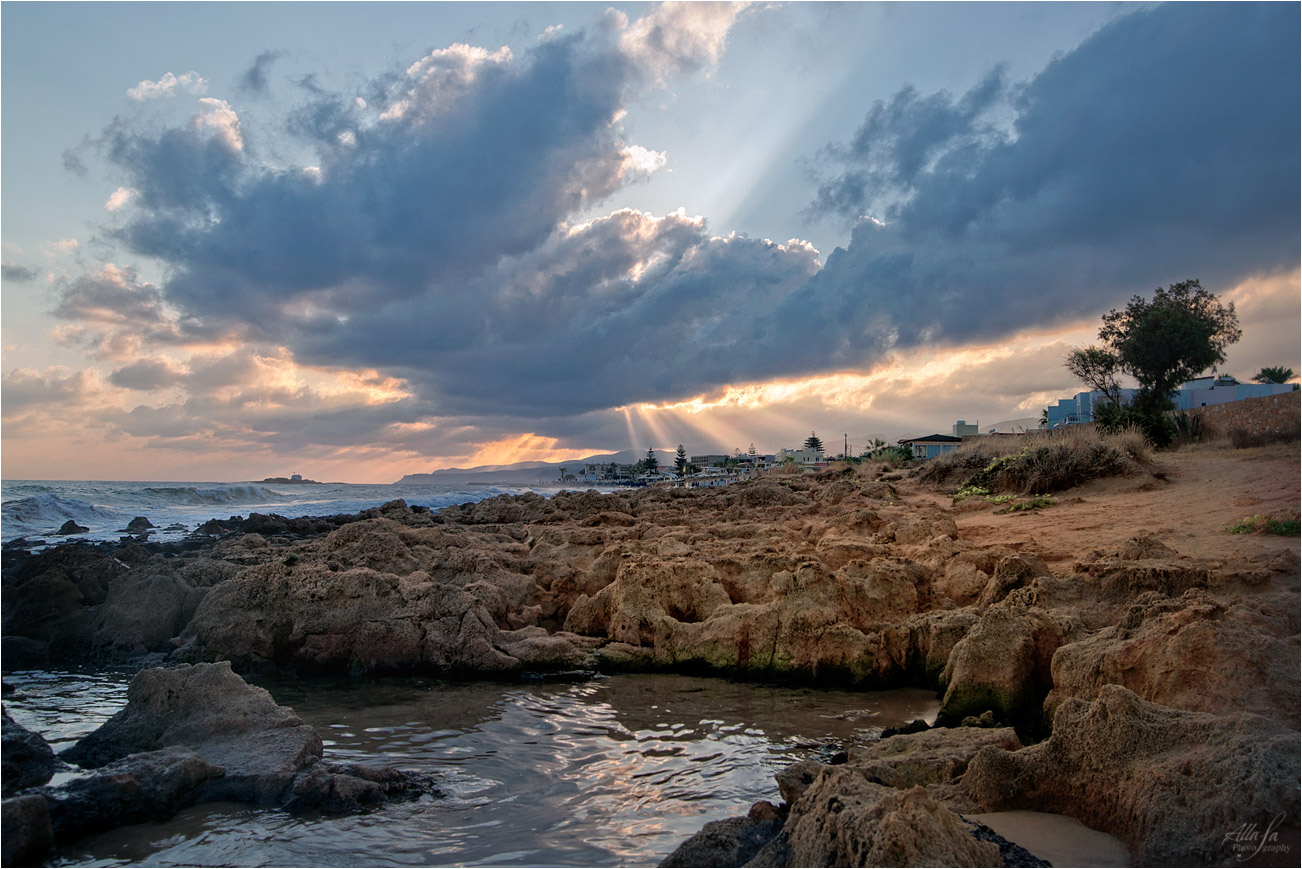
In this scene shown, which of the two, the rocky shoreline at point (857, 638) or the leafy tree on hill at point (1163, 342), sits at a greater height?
the leafy tree on hill at point (1163, 342)

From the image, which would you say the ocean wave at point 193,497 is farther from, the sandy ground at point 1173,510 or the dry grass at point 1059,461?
the sandy ground at point 1173,510

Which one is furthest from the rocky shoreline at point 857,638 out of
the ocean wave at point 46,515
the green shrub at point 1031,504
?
the ocean wave at point 46,515

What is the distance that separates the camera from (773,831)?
12.8 ft

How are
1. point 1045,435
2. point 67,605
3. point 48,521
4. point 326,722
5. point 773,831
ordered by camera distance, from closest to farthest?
point 773,831, point 326,722, point 67,605, point 1045,435, point 48,521

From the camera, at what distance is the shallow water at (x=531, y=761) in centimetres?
435

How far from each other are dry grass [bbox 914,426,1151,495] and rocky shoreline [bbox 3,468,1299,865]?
17.7 feet

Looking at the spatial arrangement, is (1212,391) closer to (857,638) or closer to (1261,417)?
(1261,417)

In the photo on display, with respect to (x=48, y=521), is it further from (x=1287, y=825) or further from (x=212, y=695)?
(x=1287, y=825)

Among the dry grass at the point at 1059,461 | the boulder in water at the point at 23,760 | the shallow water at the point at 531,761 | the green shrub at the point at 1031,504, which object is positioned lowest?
the shallow water at the point at 531,761

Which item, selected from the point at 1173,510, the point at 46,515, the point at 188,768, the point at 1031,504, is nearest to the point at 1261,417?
the point at 1031,504

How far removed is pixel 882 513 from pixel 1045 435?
1035 centimetres

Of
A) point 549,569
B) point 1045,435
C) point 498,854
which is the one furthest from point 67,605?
point 1045,435

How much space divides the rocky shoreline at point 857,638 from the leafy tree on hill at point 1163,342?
30.3 meters

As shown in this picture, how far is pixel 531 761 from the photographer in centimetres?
595
